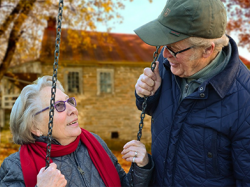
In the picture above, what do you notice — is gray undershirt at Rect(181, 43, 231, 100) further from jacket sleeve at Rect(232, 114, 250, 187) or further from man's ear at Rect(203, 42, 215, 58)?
jacket sleeve at Rect(232, 114, 250, 187)

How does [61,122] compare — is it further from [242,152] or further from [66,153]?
[242,152]

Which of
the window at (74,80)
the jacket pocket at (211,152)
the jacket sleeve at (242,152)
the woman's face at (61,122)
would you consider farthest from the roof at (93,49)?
the jacket sleeve at (242,152)

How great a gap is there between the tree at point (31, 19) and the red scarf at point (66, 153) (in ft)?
28.1

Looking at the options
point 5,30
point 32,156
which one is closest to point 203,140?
point 32,156

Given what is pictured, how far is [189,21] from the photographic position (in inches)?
62.1

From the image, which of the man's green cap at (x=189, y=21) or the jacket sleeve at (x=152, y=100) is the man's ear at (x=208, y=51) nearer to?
the man's green cap at (x=189, y=21)

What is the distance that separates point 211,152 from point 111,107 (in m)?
12.0

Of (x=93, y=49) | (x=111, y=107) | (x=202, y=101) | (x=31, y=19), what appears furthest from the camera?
(x=93, y=49)

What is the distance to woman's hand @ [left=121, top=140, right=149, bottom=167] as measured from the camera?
1993 mm

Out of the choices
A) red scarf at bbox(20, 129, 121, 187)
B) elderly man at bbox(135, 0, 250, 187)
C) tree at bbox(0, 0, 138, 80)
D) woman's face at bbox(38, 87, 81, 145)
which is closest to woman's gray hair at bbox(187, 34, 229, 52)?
elderly man at bbox(135, 0, 250, 187)

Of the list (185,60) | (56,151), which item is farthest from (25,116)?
(185,60)

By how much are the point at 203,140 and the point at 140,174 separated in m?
0.68

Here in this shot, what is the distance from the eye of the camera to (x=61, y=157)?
83.4 inches

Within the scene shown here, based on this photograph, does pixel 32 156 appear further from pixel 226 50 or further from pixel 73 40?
pixel 73 40
